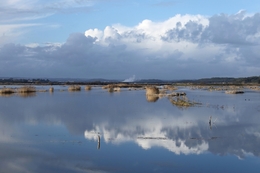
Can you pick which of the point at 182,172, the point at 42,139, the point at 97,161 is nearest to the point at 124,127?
the point at 42,139

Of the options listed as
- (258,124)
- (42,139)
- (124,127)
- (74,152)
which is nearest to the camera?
(74,152)

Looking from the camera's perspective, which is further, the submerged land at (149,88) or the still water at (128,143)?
the submerged land at (149,88)

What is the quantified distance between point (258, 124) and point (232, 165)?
8.36 meters

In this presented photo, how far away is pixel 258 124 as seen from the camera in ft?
58.7

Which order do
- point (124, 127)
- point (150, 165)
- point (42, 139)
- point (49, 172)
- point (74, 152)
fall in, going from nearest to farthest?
point (49, 172) < point (150, 165) < point (74, 152) < point (42, 139) < point (124, 127)

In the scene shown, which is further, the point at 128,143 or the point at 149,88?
the point at 149,88

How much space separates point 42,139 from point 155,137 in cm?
459

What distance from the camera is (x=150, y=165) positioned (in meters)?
10.2

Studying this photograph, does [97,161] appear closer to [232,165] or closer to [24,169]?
[24,169]

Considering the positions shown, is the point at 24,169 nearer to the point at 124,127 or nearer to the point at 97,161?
the point at 97,161

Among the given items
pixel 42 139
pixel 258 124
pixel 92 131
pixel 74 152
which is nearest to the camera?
pixel 74 152

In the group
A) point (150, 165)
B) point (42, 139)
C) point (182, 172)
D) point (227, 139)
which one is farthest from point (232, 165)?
point (42, 139)

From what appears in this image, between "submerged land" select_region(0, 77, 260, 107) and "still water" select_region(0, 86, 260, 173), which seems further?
"submerged land" select_region(0, 77, 260, 107)

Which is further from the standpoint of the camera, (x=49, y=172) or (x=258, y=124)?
(x=258, y=124)
